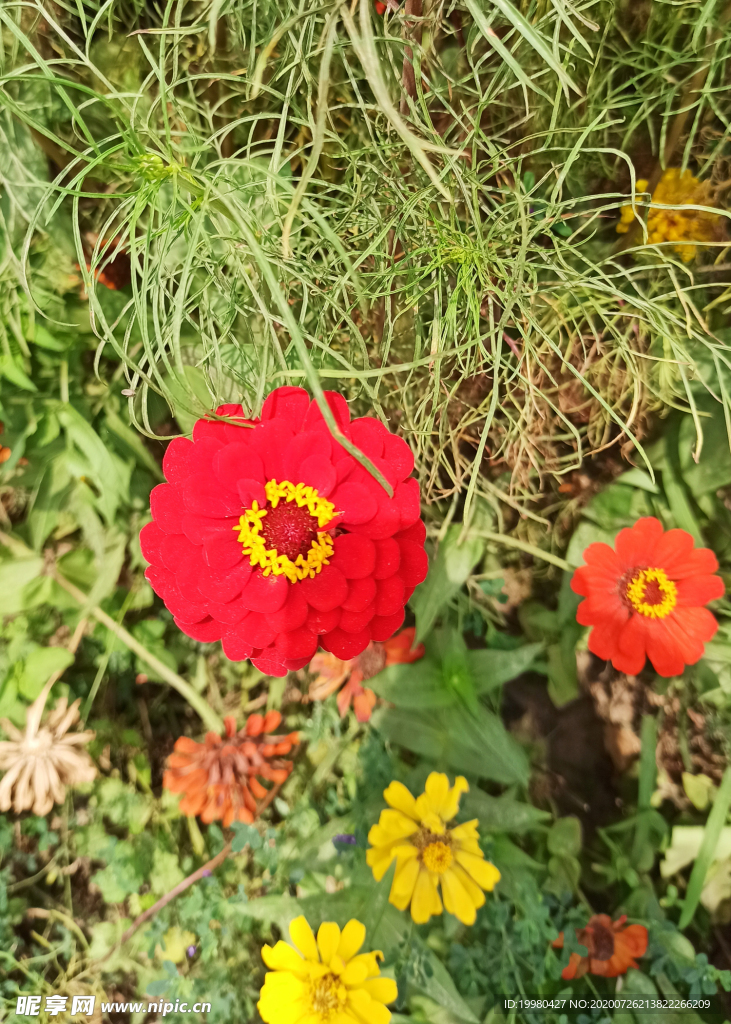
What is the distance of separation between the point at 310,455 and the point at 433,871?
1.45 feet

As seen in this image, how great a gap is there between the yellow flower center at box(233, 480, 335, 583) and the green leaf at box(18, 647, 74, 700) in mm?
401

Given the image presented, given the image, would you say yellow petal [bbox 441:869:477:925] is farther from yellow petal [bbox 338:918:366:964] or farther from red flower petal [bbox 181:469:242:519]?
red flower petal [bbox 181:469:242:519]

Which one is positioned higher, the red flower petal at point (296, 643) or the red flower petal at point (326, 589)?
the red flower petal at point (326, 589)

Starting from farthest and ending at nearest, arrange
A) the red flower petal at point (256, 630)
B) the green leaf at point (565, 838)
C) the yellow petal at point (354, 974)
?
the green leaf at point (565, 838), the yellow petal at point (354, 974), the red flower petal at point (256, 630)

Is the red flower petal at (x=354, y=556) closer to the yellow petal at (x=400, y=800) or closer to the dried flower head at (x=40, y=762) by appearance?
the yellow petal at (x=400, y=800)

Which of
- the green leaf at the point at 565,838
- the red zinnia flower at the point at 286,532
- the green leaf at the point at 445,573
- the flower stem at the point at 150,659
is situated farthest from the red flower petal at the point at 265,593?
the green leaf at the point at 565,838

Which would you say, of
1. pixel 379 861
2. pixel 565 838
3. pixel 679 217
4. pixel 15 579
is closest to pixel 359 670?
pixel 379 861

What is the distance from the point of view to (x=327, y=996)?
0.51m

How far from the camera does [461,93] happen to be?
56 cm

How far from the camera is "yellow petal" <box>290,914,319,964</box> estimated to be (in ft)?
1.73

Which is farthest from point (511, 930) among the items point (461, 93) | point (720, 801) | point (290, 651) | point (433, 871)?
point (461, 93)

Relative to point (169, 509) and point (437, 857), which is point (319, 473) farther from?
point (437, 857)

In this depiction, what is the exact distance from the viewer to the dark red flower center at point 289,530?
356 mm

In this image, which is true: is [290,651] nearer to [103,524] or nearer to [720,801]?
[103,524]
